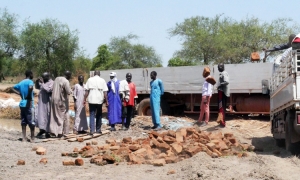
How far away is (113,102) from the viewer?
12836mm

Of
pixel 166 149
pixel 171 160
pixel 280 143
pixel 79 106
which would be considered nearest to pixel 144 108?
pixel 79 106

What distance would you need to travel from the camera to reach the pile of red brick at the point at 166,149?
7.83m

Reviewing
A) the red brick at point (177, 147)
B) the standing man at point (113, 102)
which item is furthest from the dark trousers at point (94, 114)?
the red brick at point (177, 147)

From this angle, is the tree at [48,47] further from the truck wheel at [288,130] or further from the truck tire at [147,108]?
the truck wheel at [288,130]

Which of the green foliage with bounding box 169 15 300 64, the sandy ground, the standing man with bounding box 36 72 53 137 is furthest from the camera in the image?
the green foliage with bounding box 169 15 300 64

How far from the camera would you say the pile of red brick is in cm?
783

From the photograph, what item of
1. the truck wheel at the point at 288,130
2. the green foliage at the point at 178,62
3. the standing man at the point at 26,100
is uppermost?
the green foliage at the point at 178,62

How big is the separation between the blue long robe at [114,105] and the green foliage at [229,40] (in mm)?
22289

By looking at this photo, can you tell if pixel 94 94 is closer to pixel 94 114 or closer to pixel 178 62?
pixel 94 114

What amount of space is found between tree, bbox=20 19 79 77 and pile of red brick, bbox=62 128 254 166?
27.0 metres

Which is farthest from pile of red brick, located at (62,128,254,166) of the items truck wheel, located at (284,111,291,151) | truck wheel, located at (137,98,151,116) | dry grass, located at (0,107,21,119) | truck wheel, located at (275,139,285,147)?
dry grass, located at (0,107,21,119)

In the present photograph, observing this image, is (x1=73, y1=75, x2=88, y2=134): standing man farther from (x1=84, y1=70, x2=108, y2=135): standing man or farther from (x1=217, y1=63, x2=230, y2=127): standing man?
(x1=217, y1=63, x2=230, y2=127): standing man

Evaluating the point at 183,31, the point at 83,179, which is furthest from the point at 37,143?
the point at 183,31

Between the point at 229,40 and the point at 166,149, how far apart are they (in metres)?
27.1
